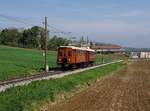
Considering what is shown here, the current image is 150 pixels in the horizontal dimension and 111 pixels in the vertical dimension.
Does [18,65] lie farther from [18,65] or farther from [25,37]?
[25,37]

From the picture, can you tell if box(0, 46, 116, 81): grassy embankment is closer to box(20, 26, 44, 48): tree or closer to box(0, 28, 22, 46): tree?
box(20, 26, 44, 48): tree

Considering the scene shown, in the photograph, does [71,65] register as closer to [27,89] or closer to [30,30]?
[27,89]

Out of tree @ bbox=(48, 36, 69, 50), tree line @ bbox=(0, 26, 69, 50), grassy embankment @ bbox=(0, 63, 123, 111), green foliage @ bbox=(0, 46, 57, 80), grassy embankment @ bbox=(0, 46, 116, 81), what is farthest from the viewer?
tree @ bbox=(48, 36, 69, 50)

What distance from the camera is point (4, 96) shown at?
23.1 meters

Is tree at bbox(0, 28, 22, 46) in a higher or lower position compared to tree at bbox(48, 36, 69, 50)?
higher

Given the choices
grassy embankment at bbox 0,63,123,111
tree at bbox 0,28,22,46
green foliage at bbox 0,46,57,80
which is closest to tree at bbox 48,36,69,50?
tree at bbox 0,28,22,46

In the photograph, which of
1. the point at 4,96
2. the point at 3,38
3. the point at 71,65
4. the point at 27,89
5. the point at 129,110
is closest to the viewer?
the point at 4,96

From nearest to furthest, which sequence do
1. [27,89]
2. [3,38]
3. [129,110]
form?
[129,110] < [27,89] < [3,38]

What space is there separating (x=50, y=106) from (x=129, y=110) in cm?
470

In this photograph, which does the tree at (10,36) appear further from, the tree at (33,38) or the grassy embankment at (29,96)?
the grassy embankment at (29,96)

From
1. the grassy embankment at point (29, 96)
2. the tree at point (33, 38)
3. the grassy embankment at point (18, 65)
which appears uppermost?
the tree at point (33, 38)

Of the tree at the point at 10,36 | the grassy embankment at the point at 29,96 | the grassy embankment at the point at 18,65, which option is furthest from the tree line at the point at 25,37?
the grassy embankment at the point at 29,96

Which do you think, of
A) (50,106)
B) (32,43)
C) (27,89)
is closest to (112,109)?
(50,106)

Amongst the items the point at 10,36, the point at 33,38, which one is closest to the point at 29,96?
the point at 33,38
